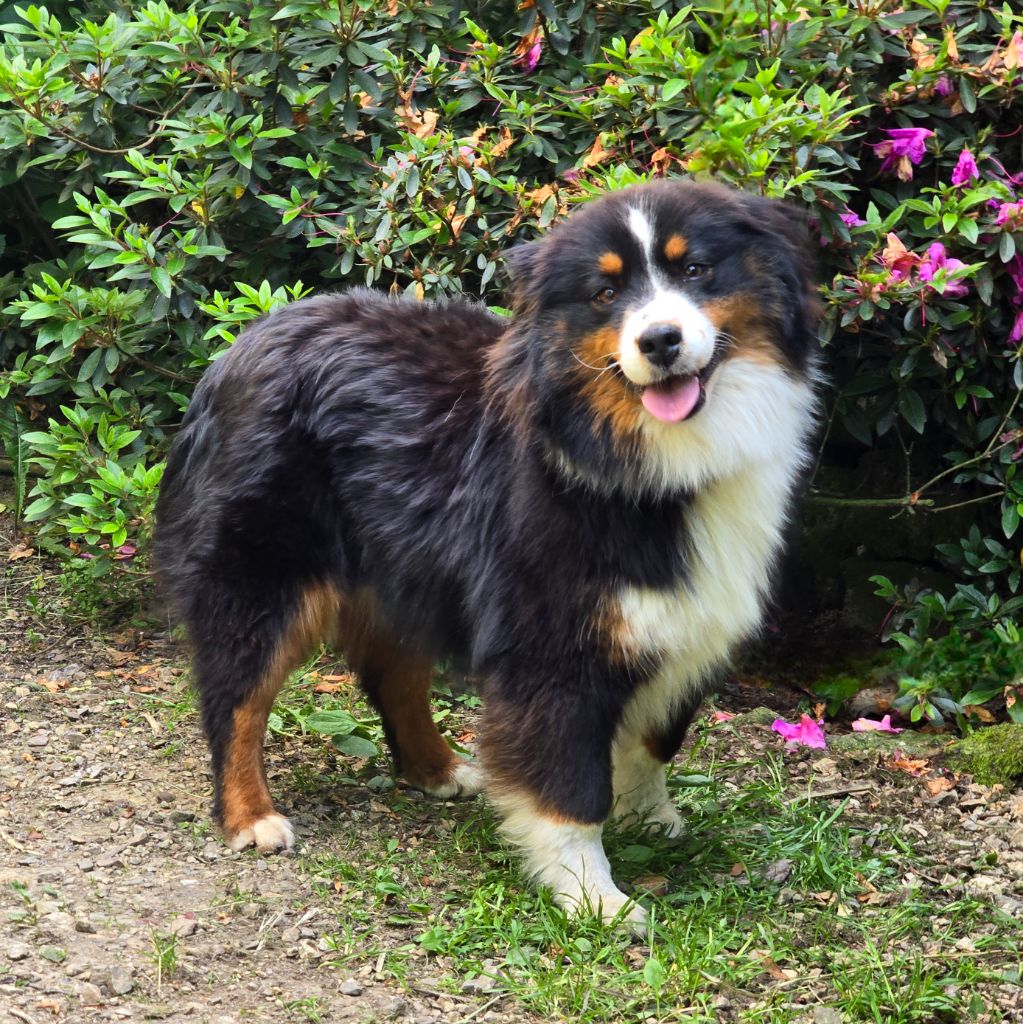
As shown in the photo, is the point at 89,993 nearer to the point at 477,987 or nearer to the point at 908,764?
the point at 477,987

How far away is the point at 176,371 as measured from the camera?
5.71 m

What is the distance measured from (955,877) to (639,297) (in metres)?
2.00

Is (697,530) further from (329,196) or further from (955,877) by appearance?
(329,196)

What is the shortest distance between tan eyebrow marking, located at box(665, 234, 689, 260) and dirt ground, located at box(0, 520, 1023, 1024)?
6.24 ft

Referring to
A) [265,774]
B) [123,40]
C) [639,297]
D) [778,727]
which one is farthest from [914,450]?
[123,40]

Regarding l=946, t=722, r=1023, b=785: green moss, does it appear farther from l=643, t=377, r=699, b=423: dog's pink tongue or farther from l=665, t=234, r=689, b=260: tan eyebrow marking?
l=665, t=234, r=689, b=260: tan eyebrow marking

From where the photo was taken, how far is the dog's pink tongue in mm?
3549

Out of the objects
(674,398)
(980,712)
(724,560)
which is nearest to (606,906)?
(724,560)

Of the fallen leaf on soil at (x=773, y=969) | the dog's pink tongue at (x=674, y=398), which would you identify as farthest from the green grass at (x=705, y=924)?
the dog's pink tongue at (x=674, y=398)

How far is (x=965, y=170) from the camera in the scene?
4746mm

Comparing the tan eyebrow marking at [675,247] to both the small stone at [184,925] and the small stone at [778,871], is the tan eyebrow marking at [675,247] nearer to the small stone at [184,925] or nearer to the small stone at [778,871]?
the small stone at [778,871]

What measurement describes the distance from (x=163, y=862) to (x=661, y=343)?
6.88 ft

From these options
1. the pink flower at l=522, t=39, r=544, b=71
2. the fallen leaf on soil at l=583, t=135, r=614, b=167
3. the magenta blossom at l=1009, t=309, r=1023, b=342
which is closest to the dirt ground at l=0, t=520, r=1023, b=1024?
the magenta blossom at l=1009, t=309, r=1023, b=342

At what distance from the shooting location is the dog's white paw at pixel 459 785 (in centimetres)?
479
